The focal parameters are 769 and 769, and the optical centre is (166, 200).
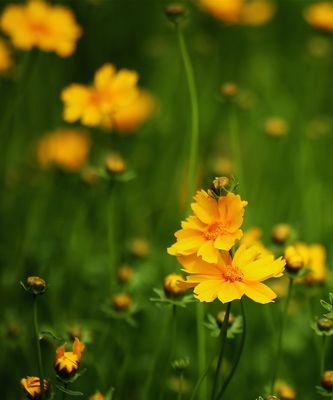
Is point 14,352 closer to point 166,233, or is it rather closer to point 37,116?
point 166,233

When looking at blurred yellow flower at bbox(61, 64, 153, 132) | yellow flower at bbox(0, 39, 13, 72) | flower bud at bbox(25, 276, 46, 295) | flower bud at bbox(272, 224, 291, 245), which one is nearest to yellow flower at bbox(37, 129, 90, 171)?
yellow flower at bbox(0, 39, 13, 72)

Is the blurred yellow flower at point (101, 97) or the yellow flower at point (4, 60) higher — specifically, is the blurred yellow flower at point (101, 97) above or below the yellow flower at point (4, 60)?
above

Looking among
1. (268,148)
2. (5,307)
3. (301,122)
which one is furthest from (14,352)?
(301,122)

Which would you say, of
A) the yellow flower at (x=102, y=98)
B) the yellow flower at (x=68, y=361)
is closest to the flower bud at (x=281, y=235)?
the yellow flower at (x=102, y=98)

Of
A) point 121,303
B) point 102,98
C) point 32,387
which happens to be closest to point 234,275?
point 32,387

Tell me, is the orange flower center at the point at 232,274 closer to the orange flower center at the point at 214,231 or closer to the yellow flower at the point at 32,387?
the orange flower center at the point at 214,231

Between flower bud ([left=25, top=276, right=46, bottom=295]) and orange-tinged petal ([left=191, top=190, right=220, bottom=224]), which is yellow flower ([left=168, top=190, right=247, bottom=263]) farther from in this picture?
flower bud ([left=25, top=276, right=46, bottom=295])

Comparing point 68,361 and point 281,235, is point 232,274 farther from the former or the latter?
point 281,235
